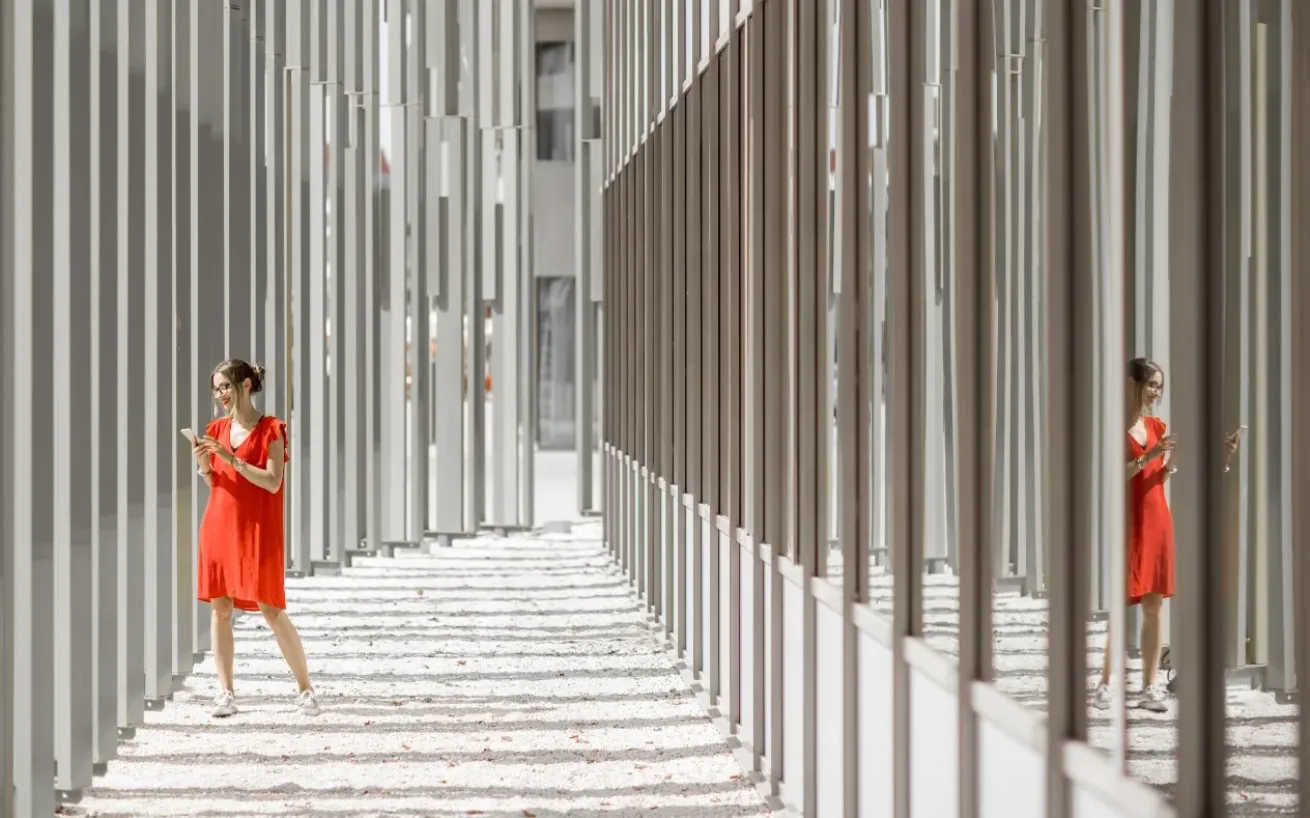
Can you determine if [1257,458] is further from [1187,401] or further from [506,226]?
[506,226]

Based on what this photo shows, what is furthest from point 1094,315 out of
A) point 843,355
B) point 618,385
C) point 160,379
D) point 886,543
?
point 618,385

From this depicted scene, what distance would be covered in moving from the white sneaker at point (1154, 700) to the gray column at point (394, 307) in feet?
43.0

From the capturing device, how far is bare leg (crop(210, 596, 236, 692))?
7934 millimetres

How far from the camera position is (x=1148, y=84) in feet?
9.18

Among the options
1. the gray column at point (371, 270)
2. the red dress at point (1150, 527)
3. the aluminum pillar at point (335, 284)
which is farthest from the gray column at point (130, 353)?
the gray column at point (371, 270)

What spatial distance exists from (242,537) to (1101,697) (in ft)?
18.6

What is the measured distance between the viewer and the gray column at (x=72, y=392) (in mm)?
6387

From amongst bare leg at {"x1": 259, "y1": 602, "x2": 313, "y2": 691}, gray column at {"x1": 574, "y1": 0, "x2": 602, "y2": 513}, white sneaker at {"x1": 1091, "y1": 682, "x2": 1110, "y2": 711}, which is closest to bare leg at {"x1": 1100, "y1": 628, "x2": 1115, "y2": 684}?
white sneaker at {"x1": 1091, "y1": 682, "x2": 1110, "y2": 711}

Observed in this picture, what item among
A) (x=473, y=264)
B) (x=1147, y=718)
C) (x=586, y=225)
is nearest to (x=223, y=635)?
(x=1147, y=718)

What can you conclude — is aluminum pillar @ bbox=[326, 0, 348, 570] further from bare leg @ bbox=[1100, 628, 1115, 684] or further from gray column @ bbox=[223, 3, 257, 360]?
bare leg @ bbox=[1100, 628, 1115, 684]

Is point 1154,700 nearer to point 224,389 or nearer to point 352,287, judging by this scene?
point 224,389

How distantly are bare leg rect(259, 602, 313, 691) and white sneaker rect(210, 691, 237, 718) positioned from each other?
13.8 inches

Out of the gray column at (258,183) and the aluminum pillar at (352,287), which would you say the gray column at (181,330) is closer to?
the gray column at (258,183)

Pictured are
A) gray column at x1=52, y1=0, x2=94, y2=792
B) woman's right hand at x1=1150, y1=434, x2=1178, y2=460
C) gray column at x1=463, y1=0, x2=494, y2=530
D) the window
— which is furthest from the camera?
the window
